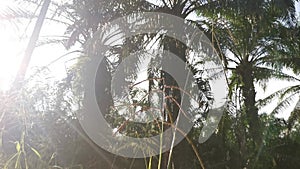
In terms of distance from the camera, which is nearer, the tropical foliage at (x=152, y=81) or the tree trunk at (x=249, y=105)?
the tropical foliage at (x=152, y=81)

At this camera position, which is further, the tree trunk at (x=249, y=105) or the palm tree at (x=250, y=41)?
the tree trunk at (x=249, y=105)

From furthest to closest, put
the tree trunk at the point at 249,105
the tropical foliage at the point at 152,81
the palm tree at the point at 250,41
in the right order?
1. the tree trunk at the point at 249,105
2. the palm tree at the point at 250,41
3. the tropical foliage at the point at 152,81

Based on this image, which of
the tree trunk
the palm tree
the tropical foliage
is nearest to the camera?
the tropical foliage

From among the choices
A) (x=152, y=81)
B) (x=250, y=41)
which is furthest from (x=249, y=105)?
(x=152, y=81)

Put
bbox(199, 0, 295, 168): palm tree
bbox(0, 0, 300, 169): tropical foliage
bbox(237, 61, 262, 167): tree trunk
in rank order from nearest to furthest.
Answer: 1. bbox(0, 0, 300, 169): tropical foliage
2. bbox(199, 0, 295, 168): palm tree
3. bbox(237, 61, 262, 167): tree trunk

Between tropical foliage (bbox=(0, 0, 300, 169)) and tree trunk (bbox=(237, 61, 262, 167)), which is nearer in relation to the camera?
tropical foliage (bbox=(0, 0, 300, 169))

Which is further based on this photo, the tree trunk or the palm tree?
the tree trunk

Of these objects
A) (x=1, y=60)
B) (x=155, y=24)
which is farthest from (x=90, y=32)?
(x=1, y=60)

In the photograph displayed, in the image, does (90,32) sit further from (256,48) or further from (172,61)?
(256,48)

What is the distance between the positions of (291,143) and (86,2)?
9.98m

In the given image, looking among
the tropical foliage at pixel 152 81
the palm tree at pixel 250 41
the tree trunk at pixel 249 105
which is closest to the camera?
the tropical foliage at pixel 152 81

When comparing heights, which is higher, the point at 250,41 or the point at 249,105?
the point at 250,41

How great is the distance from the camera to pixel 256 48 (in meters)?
15.8

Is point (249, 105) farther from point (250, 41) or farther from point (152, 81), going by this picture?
point (152, 81)
